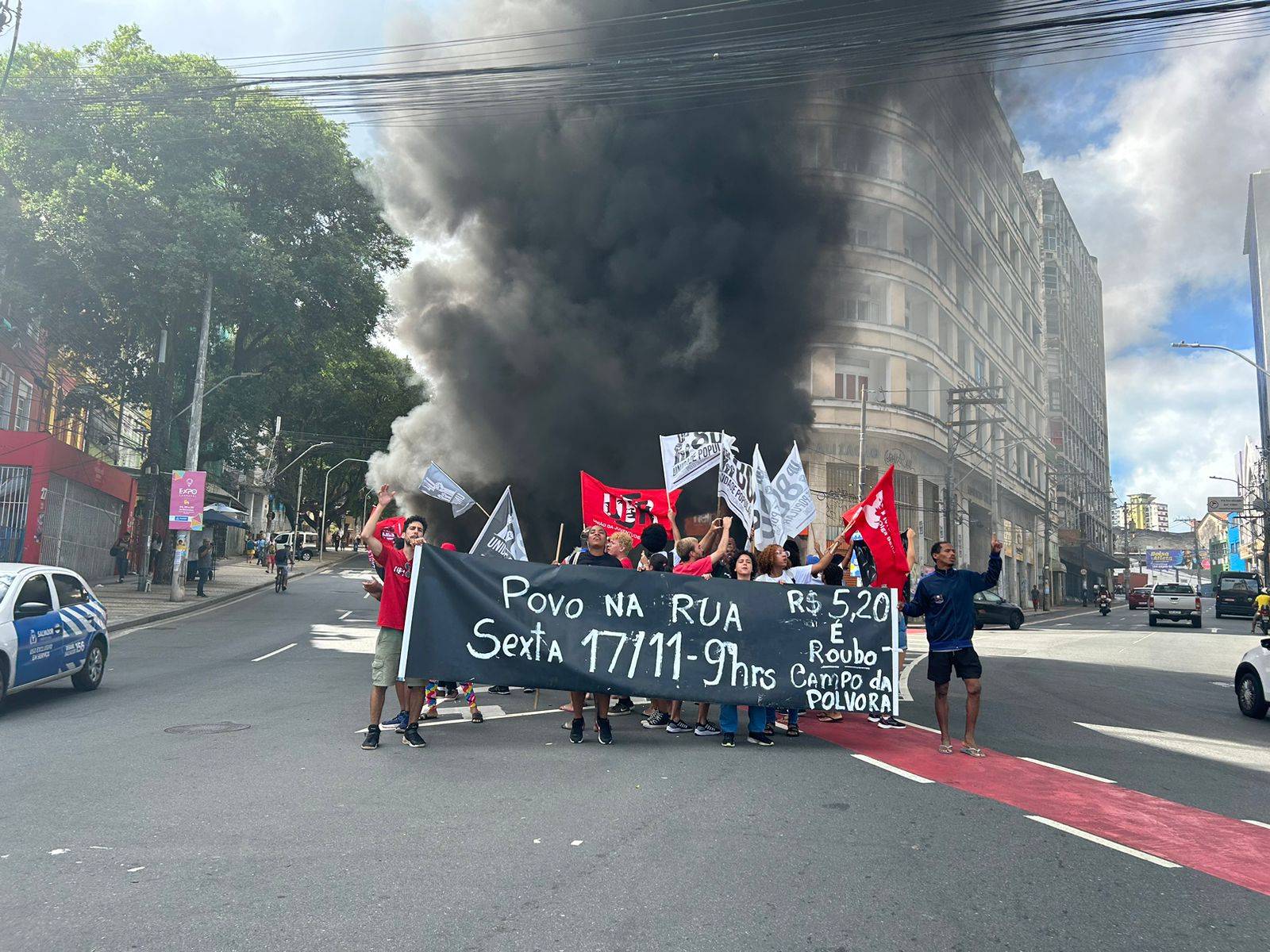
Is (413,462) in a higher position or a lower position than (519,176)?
lower

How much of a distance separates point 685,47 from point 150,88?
1502 cm

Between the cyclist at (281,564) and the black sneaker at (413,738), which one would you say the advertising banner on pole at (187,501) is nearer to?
the cyclist at (281,564)

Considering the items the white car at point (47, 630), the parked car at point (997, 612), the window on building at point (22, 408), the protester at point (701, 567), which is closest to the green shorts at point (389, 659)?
the protester at point (701, 567)

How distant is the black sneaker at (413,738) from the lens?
22.9 feet

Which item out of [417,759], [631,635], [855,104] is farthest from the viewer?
[855,104]

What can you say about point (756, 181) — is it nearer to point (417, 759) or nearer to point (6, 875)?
point (417, 759)

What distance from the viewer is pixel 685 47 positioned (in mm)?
21000

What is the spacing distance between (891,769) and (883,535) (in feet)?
9.84

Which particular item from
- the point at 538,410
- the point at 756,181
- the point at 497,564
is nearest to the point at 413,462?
the point at 538,410

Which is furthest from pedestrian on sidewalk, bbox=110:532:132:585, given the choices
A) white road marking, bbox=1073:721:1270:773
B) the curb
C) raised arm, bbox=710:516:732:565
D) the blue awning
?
white road marking, bbox=1073:721:1270:773

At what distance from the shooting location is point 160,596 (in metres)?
24.7

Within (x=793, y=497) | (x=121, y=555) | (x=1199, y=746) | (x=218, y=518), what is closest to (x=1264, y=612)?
(x=1199, y=746)

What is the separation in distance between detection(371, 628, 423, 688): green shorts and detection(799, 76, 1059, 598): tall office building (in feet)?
65.8

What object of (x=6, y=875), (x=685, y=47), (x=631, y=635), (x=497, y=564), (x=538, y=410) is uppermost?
(x=685, y=47)
